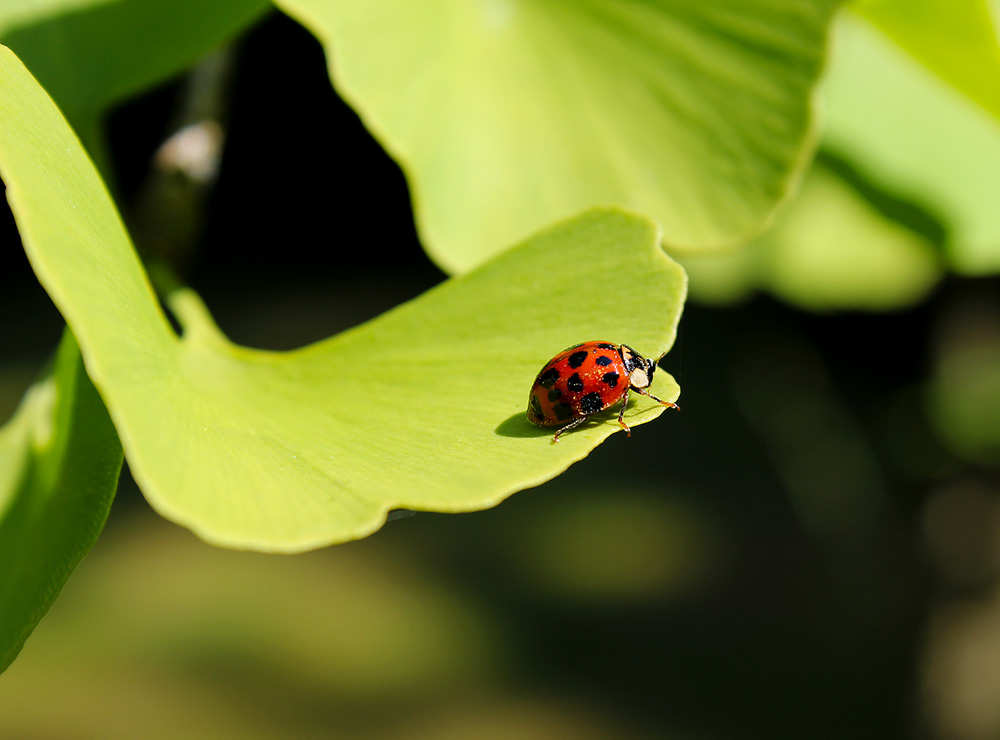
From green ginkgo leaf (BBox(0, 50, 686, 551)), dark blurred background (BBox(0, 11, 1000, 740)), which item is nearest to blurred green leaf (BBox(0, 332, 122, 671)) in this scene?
green ginkgo leaf (BBox(0, 50, 686, 551))

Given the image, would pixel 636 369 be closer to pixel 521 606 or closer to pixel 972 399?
pixel 972 399

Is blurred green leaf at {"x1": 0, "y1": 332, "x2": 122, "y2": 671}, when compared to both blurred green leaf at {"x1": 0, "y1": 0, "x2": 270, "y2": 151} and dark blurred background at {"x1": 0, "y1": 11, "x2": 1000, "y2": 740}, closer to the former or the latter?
blurred green leaf at {"x1": 0, "y1": 0, "x2": 270, "y2": 151}

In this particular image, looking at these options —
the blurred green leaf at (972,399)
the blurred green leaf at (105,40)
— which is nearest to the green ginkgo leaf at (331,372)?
the blurred green leaf at (105,40)

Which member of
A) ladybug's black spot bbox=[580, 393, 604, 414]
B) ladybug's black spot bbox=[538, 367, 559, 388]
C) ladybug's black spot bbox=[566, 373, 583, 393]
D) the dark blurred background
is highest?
ladybug's black spot bbox=[538, 367, 559, 388]

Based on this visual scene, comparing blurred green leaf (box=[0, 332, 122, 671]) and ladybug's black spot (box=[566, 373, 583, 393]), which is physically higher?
blurred green leaf (box=[0, 332, 122, 671])

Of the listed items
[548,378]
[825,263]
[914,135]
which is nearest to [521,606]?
[825,263]

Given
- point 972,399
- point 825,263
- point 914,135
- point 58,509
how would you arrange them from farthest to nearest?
point 972,399 < point 825,263 < point 914,135 < point 58,509
